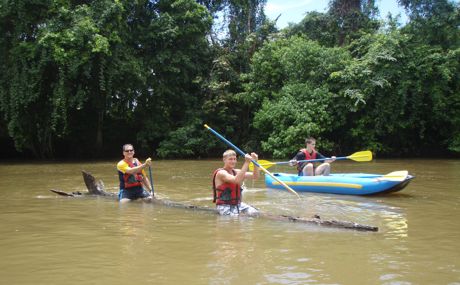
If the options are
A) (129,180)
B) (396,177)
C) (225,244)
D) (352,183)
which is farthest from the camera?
(352,183)

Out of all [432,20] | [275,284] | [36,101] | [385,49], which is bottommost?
[275,284]

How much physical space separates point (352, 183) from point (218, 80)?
1271 centimetres

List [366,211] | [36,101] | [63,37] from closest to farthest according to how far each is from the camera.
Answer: [366,211] → [63,37] → [36,101]

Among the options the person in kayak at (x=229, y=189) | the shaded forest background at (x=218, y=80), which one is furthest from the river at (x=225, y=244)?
the shaded forest background at (x=218, y=80)

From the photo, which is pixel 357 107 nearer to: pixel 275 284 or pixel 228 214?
pixel 228 214

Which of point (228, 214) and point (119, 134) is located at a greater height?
point (119, 134)

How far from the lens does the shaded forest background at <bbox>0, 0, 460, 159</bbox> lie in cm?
1599

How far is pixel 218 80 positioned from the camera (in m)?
19.9

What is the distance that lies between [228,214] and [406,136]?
14187mm

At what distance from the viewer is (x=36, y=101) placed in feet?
58.0

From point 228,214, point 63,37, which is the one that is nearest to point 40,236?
point 228,214

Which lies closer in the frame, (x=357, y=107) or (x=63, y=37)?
(x=63, y=37)

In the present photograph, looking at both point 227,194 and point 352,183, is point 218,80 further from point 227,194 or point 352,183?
point 227,194

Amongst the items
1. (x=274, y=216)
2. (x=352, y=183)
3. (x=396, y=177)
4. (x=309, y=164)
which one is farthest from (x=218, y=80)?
(x=274, y=216)
